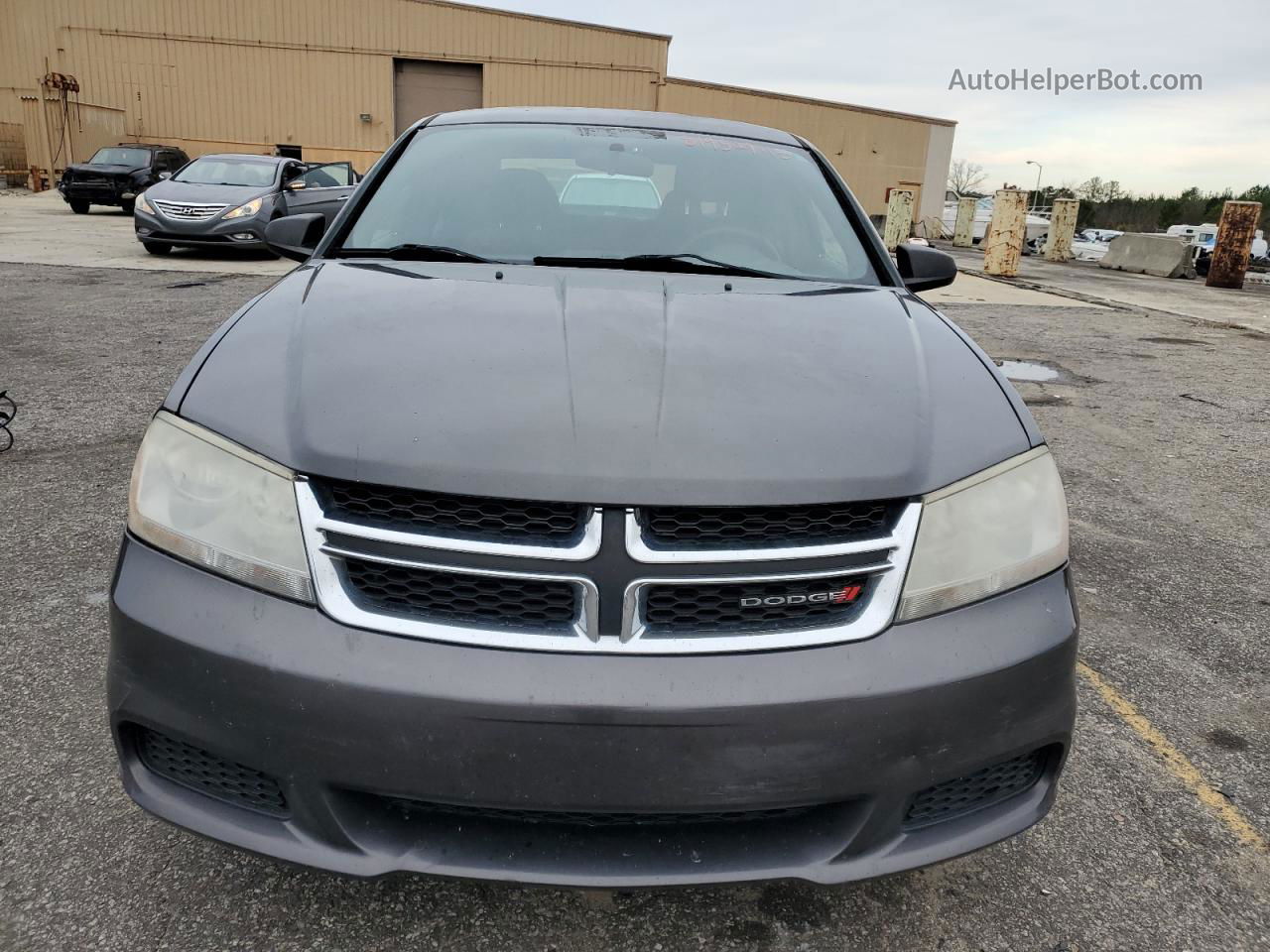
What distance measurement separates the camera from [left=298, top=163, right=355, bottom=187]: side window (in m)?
13.3

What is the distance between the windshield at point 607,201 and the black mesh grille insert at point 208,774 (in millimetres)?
1382

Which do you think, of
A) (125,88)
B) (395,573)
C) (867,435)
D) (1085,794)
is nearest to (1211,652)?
(1085,794)

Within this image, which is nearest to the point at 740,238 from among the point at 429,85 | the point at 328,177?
the point at 328,177

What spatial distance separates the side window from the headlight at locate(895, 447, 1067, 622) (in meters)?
13.1

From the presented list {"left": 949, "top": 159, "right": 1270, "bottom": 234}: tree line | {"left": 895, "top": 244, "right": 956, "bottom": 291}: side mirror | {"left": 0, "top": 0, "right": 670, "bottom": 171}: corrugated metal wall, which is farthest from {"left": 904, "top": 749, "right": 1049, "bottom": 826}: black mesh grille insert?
{"left": 949, "top": 159, "right": 1270, "bottom": 234}: tree line

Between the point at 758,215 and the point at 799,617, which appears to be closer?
the point at 799,617

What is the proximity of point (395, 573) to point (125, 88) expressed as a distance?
34590 millimetres

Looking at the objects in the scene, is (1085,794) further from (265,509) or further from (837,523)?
(265,509)

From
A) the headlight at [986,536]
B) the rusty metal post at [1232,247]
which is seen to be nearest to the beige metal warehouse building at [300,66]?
the rusty metal post at [1232,247]

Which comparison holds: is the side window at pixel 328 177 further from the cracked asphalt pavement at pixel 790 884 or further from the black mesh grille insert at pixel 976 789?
the black mesh grille insert at pixel 976 789

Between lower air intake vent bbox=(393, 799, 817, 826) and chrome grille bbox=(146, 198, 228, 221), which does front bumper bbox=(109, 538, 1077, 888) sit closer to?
lower air intake vent bbox=(393, 799, 817, 826)

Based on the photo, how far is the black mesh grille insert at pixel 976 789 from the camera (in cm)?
147

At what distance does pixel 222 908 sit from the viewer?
169 cm

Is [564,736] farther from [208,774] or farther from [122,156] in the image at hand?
[122,156]
